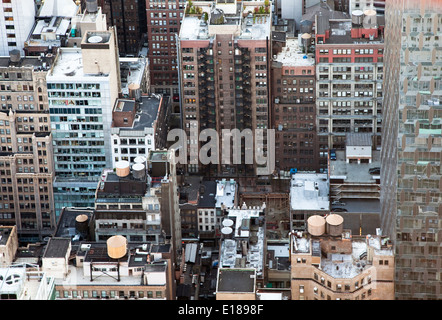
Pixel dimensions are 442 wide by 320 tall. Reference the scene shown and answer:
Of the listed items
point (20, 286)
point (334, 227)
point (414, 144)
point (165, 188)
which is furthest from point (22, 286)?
point (165, 188)

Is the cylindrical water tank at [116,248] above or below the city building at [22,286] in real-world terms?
below

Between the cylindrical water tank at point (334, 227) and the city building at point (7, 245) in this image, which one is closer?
the cylindrical water tank at point (334, 227)

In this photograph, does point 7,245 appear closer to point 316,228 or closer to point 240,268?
point 240,268

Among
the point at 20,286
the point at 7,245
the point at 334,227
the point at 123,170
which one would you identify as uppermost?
the point at 20,286

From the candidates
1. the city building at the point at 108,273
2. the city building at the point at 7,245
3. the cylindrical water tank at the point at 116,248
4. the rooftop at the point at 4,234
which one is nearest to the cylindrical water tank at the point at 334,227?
the city building at the point at 108,273

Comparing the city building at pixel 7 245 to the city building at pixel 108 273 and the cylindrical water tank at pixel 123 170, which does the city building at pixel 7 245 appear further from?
the cylindrical water tank at pixel 123 170

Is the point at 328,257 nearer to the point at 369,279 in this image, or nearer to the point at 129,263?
the point at 369,279

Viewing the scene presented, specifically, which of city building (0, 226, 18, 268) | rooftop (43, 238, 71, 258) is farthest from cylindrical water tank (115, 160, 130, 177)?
city building (0, 226, 18, 268)
